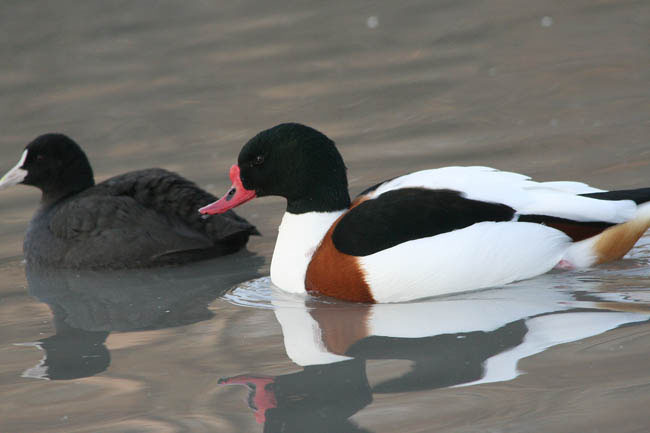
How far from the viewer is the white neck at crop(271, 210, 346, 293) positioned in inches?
239

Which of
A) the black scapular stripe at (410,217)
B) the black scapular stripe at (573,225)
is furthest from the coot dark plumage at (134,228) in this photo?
the black scapular stripe at (573,225)

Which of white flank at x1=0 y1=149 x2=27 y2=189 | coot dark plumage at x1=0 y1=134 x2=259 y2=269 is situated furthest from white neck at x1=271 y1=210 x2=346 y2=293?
white flank at x1=0 y1=149 x2=27 y2=189

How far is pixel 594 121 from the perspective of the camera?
9195 mm

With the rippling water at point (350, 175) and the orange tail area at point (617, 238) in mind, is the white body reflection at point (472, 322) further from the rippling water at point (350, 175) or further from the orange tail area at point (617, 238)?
the orange tail area at point (617, 238)

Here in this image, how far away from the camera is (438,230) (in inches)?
224

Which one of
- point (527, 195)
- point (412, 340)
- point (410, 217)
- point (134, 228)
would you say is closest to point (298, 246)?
point (410, 217)

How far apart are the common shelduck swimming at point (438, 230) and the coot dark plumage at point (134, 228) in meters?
1.14

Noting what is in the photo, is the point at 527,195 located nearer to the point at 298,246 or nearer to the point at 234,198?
the point at 298,246

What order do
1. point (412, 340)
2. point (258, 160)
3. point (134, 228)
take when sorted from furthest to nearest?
point (134, 228) → point (258, 160) → point (412, 340)

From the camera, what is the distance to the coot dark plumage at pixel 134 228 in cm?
709

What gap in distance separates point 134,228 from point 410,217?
222 cm

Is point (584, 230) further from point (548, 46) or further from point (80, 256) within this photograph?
point (548, 46)

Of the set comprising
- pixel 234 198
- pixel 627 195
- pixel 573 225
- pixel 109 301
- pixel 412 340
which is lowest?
pixel 412 340

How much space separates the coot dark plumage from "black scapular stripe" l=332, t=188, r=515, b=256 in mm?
1561
